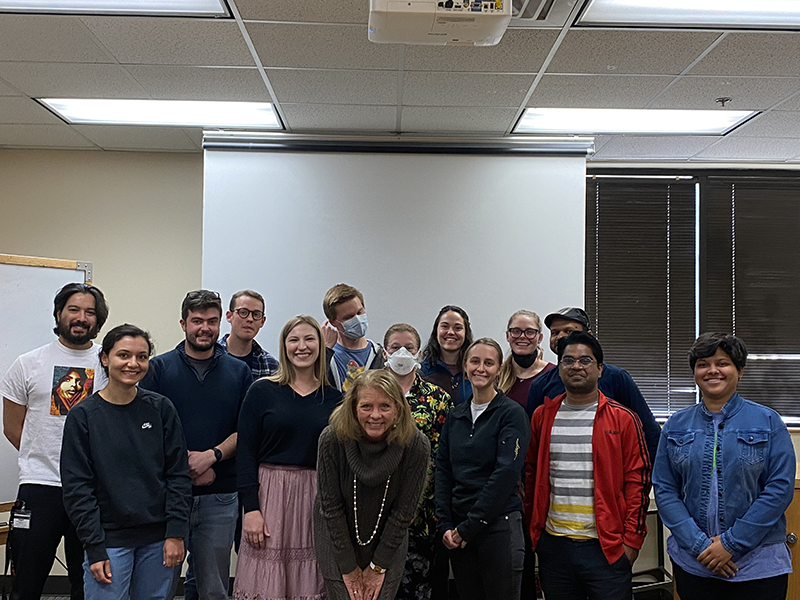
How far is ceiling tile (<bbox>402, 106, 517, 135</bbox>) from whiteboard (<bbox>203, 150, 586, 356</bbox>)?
0.61ft

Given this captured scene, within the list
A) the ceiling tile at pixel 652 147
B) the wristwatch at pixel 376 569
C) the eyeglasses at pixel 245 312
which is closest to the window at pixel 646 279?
the ceiling tile at pixel 652 147

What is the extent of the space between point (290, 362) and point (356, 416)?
1.36 ft

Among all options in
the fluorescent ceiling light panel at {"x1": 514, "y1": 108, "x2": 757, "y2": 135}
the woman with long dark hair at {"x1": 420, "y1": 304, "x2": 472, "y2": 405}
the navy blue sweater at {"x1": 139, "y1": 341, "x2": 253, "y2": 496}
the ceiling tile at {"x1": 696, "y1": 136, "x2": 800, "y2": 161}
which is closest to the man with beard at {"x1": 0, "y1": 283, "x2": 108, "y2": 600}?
the navy blue sweater at {"x1": 139, "y1": 341, "x2": 253, "y2": 496}

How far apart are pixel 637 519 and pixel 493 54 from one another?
6.96 feet

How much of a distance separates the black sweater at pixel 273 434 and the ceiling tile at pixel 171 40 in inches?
62.0

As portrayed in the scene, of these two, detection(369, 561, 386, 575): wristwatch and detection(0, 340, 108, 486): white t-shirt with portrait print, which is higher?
detection(0, 340, 108, 486): white t-shirt with portrait print

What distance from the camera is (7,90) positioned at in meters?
3.86

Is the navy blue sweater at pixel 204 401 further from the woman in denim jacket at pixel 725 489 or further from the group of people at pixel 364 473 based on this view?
the woman in denim jacket at pixel 725 489

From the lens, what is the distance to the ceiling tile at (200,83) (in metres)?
3.58

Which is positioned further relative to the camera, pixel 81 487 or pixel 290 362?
pixel 290 362

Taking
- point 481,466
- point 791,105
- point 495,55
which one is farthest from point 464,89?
point 481,466

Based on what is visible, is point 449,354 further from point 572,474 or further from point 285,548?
point 285,548

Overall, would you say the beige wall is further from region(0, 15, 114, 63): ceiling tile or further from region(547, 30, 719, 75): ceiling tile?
region(547, 30, 719, 75): ceiling tile

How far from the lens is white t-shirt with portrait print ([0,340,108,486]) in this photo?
10.1 feet
